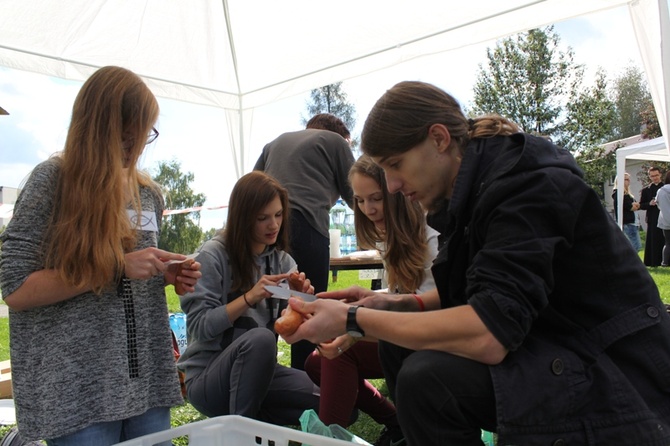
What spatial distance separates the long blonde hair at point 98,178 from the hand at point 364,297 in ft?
2.26

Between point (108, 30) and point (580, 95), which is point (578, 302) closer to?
point (108, 30)

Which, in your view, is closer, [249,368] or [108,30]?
[249,368]

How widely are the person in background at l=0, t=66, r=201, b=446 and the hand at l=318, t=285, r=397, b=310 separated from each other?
0.54 metres

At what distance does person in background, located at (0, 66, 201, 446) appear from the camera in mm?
1406

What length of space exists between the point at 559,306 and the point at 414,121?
0.54 m

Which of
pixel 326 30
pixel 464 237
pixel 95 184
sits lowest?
pixel 464 237

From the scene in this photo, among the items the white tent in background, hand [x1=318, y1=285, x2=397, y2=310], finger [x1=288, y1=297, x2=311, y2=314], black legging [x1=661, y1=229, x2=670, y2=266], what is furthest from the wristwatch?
the white tent in background

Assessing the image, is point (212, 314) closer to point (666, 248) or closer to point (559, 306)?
point (559, 306)

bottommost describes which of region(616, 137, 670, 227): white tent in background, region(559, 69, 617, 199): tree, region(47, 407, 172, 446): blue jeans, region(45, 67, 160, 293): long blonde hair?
region(47, 407, 172, 446): blue jeans

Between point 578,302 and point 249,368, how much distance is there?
1.28 metres

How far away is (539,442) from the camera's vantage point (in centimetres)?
110

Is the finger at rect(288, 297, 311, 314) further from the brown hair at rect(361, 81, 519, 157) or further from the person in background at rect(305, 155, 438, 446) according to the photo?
the person in background at rect(305, 155, 438, 446)

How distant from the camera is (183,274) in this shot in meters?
1.71

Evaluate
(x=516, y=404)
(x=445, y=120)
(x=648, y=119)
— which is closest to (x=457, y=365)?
(x=516, y=404)
